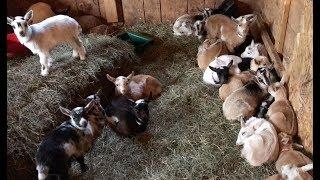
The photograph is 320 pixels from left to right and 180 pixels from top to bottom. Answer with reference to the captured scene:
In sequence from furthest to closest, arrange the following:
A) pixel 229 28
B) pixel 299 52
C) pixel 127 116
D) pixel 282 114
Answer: pixel 229 28 → pixel 127 116 → pixel 282 114 → pixel 299 52

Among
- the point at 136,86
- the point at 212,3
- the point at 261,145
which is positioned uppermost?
the point at 212,3

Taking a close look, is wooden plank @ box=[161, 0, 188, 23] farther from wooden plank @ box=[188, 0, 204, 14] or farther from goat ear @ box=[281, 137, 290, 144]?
goat ear @ box=[281, 137, 290, 144]

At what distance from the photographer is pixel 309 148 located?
3.93 m

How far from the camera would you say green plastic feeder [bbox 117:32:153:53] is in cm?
660

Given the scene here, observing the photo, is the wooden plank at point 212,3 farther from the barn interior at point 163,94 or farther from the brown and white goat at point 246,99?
the brown and white goat at point 246,99

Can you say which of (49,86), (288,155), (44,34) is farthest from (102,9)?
(288,155)

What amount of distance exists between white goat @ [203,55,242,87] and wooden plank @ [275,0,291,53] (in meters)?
0.58

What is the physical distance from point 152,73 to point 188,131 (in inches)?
64.7

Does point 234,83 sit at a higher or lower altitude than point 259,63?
lower

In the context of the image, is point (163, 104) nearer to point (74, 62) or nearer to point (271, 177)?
point (74, 62)

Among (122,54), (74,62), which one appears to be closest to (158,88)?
(122,54)

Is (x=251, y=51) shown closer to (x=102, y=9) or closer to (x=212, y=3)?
(x=212, y=3)

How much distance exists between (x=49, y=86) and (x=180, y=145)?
190cm

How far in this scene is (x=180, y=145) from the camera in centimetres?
451
